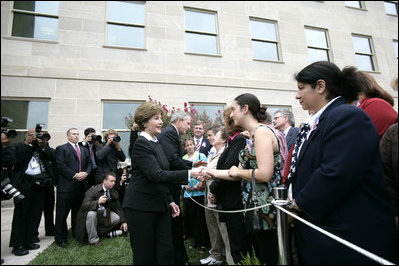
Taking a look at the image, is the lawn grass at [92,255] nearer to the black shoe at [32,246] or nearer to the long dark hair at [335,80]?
the black shoe at [32,246]

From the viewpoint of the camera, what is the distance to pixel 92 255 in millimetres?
3855

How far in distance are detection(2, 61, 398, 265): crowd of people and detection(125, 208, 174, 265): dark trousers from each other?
1 cm

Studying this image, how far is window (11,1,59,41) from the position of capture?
26.2 feet

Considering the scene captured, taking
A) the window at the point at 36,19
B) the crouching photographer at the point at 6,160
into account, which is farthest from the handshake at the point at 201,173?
the window at the point at 36,19

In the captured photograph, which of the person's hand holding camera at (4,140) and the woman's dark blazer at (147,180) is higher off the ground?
the person's hand holding camera at (4,140)

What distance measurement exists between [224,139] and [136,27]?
733 centimetres

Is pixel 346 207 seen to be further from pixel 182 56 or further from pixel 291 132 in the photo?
pixel 182 56

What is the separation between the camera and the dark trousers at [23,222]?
13.0 feet

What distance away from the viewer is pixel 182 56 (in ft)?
30.1

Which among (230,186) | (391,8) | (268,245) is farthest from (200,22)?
(391,8)

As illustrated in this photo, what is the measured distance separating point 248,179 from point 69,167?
171 inches

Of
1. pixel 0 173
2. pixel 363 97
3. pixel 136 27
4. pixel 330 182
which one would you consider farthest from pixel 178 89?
pixel 330 182

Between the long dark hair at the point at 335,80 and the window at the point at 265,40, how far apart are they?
9285 millimetres

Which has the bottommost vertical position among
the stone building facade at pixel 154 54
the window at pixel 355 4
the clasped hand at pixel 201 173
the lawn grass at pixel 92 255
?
the lawn grass at pixel 92 255
